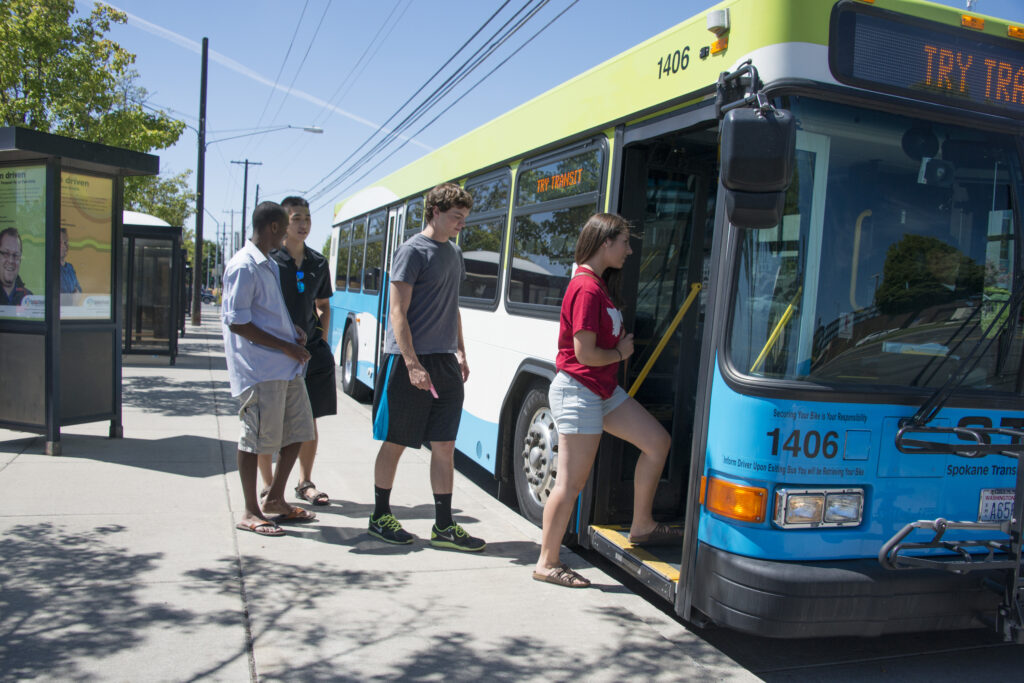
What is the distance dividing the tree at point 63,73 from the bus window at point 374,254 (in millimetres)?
5382

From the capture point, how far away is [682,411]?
493 centimetres

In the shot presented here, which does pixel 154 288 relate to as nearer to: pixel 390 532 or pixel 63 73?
pixel 63 73

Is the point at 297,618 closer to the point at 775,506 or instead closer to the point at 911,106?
the point at 775,506

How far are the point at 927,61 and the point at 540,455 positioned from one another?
298 cm

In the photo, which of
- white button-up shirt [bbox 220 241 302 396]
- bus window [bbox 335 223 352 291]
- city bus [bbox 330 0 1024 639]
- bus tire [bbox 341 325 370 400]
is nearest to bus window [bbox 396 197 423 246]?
bus tire [bbox 341 325 370 400]

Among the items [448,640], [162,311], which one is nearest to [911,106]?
[448,640]

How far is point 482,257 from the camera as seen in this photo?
6516 millimetres

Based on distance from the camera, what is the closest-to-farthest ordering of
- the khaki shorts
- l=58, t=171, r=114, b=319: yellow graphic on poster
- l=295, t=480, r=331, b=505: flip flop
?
the khaki shorts → l=295, t=480, r=331, b=505: flip flop → l=58, t=171, r=114, b=319: yellow graphic on poster

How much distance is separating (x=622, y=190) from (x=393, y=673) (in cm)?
268

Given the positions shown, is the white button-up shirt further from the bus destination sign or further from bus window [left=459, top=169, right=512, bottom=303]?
the bus destination sign

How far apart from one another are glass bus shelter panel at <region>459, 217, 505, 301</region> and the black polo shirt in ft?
4.12

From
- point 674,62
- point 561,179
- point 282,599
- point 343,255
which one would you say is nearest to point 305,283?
point 561,179

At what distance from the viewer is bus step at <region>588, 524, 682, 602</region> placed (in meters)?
3.78

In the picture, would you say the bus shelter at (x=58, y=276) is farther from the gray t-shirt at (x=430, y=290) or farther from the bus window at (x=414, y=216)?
the gray t-shirt at (x=430, y=290)
